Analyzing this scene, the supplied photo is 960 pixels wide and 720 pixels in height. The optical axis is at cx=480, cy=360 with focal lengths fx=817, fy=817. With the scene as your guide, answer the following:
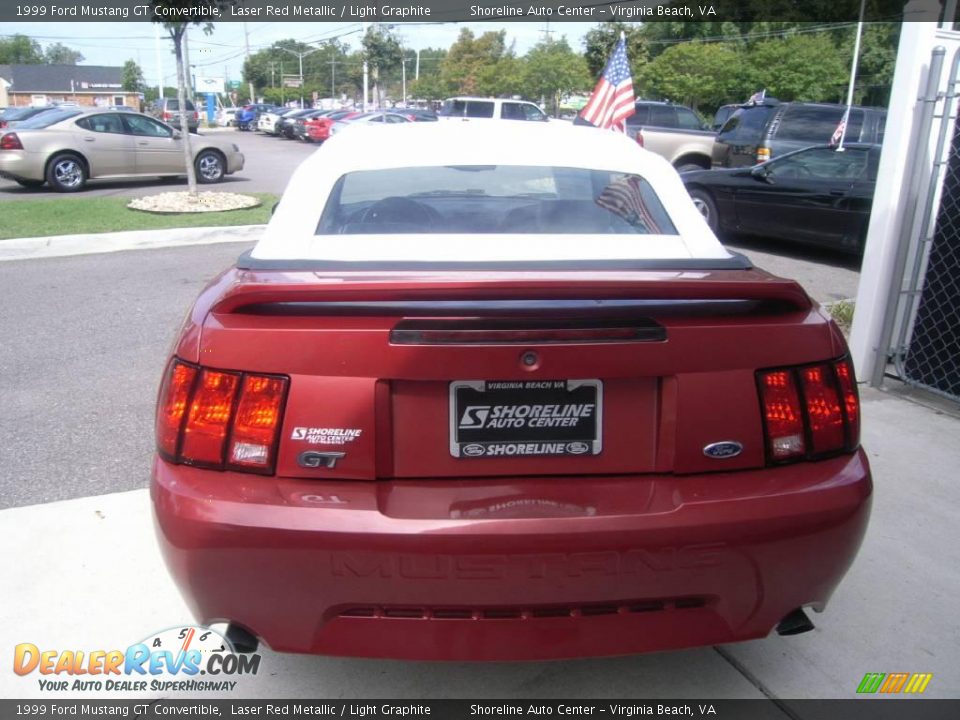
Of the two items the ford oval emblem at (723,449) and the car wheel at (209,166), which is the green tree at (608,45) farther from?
the ford oval emblem at (723,449)

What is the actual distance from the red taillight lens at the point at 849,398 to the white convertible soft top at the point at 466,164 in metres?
0.70

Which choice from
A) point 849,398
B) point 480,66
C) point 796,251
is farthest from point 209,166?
point 480,66

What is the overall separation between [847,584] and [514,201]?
2.08 metres

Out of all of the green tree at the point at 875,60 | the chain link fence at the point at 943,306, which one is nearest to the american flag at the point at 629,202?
the chain link fence at the point at 943,306

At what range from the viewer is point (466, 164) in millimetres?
3604

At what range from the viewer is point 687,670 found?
8.68 feet

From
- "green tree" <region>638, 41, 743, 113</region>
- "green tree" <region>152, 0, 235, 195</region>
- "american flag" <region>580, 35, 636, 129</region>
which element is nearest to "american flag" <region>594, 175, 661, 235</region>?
"american flag" <region>580, 35, 636, 129</region>

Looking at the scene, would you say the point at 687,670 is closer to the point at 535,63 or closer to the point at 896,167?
the point at 896,167

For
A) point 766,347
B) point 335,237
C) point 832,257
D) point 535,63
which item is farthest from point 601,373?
point 535,63

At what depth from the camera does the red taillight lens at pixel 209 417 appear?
2.08 metres

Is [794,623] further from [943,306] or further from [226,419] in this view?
[943,306]

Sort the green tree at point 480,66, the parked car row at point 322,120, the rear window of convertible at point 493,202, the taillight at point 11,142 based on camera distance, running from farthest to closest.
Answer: the green tree at point 480,66 → the parked car row at point 322,120 → the taillight at point 11,142 → the rear window of convertible at point 493,202

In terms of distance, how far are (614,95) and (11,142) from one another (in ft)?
36.1

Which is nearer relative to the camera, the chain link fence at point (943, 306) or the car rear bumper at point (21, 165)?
the chain link fence at point (943, 306)
